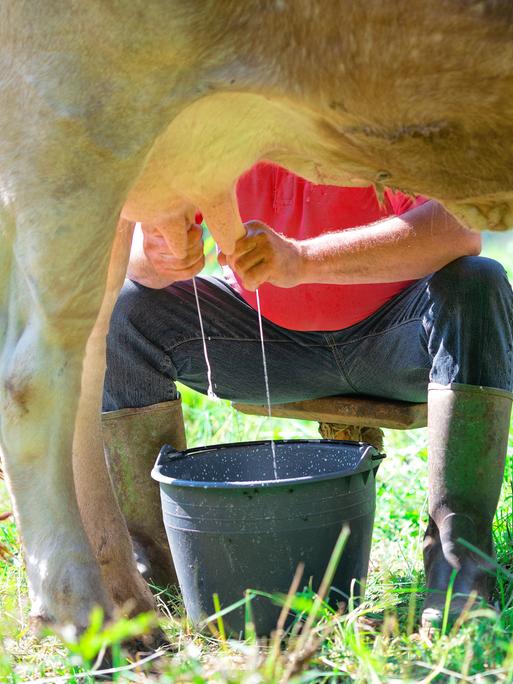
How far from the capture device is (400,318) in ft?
9.86

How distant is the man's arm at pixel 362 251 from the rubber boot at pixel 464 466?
1.24ft

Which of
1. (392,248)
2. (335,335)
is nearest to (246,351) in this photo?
(335,335)

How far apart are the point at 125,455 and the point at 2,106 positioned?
1253mm

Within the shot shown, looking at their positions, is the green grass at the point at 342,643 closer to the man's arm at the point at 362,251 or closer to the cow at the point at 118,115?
the cow at the point at 118,115

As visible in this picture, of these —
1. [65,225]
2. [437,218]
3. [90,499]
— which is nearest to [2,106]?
[65,225]

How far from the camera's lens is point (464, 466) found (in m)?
2.63

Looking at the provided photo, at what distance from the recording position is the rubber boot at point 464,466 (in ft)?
8.52

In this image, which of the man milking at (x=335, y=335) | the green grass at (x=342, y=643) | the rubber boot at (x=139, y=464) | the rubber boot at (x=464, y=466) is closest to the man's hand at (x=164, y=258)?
the man milking at (x=335, y=335)

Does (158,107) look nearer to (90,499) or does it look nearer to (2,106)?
(2,106)

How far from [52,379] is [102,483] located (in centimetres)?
59

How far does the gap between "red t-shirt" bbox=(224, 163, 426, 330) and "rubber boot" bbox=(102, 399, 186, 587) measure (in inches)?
18.0

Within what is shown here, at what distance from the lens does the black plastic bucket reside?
2389 mm

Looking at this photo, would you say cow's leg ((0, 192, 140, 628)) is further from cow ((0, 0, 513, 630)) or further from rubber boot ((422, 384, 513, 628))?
→ rubber boot ((422, 384, 513, 628))

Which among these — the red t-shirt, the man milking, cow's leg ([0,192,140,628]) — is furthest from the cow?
the red t-shirt
